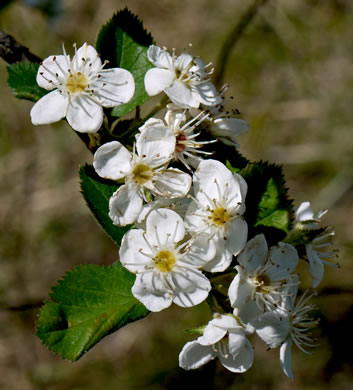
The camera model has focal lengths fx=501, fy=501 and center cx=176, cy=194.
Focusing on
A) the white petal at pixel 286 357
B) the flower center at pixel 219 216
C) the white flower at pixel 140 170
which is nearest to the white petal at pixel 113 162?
the white flower at pixel 140 170

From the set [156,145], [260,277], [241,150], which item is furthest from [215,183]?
[241,150]

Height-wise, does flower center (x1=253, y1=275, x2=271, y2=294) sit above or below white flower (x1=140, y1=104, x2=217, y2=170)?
below

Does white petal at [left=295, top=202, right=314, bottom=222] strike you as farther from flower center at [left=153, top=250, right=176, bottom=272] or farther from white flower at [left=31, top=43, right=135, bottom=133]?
white flower at [left=31, top=43, right=135, bottom=133]

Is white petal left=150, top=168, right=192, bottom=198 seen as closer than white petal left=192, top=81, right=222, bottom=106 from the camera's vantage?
Yes

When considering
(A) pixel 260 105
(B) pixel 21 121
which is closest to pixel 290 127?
(A) pixel 260 105

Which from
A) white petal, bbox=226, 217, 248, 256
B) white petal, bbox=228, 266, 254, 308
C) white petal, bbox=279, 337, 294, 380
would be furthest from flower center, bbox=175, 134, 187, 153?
white petal, bbox=279, 337, 294, 380

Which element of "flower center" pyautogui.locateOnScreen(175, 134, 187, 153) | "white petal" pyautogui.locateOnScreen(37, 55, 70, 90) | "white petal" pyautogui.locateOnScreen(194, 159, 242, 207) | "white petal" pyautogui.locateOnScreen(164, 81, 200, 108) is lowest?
"white petal" pyautogui.locateOnScreen(194, 159, 242, 207)

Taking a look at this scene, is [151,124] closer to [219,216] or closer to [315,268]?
[219,216]

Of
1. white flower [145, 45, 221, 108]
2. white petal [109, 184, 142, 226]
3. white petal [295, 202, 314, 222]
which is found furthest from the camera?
white petal [295, 202, 314, 222]
